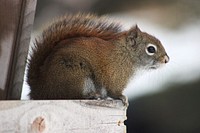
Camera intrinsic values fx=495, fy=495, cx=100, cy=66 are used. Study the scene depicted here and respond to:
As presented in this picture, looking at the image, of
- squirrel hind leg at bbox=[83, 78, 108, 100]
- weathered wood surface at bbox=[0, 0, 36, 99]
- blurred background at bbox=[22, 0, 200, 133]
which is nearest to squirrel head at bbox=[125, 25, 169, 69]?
squirrel hind leg at bbox=[83, 78, 108, 100]

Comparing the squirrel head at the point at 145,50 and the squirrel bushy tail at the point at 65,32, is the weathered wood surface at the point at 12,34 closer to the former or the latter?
the squirrel bushy tail at the point at 65,32

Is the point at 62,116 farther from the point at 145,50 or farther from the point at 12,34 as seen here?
the point at 145,50

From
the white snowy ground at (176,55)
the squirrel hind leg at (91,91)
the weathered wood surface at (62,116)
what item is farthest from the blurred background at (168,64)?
the weathered wood surface at (62,116)

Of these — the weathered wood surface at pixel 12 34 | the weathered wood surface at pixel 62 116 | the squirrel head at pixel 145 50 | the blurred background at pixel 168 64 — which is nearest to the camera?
the weathered wood surface at pixel 62 116

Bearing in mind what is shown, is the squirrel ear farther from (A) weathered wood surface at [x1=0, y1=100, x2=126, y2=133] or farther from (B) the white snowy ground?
(B) the white snowy ground

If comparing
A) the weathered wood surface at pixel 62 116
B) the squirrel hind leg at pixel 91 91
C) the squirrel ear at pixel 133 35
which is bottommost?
the weathered wood surface at pixel 62 116

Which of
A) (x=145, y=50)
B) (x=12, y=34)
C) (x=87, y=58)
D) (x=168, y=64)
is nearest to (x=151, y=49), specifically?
(x=145, y=50)
